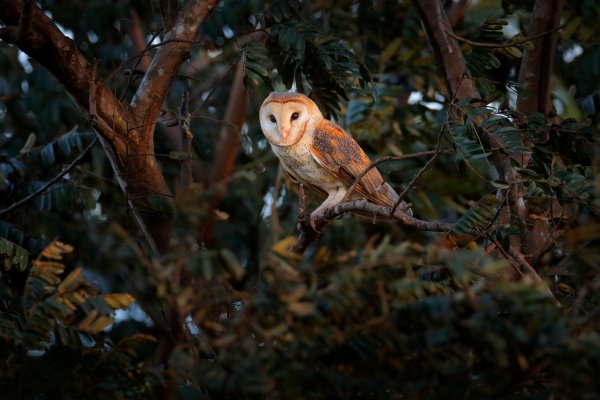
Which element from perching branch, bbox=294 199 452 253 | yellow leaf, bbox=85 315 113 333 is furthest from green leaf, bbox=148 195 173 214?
yellow leaf, bbox=85 315 113 333

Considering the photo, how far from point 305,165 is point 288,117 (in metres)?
0.29

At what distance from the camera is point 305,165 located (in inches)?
186

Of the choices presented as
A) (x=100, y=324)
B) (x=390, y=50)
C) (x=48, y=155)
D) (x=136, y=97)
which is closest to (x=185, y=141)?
(x=136, y=97)

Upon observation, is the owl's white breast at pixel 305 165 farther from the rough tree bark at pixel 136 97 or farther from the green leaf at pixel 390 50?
the green leaf at pixel 390 50

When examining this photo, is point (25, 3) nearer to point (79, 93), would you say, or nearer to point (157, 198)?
point (79, 93)

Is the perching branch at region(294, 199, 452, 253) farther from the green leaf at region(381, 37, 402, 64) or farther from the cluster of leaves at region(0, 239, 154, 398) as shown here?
the green leaf at region(381, 37, 402, 64)

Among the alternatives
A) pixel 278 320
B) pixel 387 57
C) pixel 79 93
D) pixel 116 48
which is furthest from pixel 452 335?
pixel 116 48

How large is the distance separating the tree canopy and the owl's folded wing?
16 cm

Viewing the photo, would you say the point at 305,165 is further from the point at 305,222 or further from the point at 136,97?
the point at 136,97

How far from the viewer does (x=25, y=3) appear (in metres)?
3.54

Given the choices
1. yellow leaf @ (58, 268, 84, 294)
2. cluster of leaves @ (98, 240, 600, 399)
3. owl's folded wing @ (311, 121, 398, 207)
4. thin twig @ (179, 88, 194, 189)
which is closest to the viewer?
cluster of leaves @ (98, 240, 600, 399)

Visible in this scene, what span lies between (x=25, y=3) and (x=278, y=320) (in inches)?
76.0

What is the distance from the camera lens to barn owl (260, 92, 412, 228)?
462cm

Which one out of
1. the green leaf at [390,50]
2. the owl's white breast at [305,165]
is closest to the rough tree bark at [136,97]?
the owl's white breast at [305,165]
